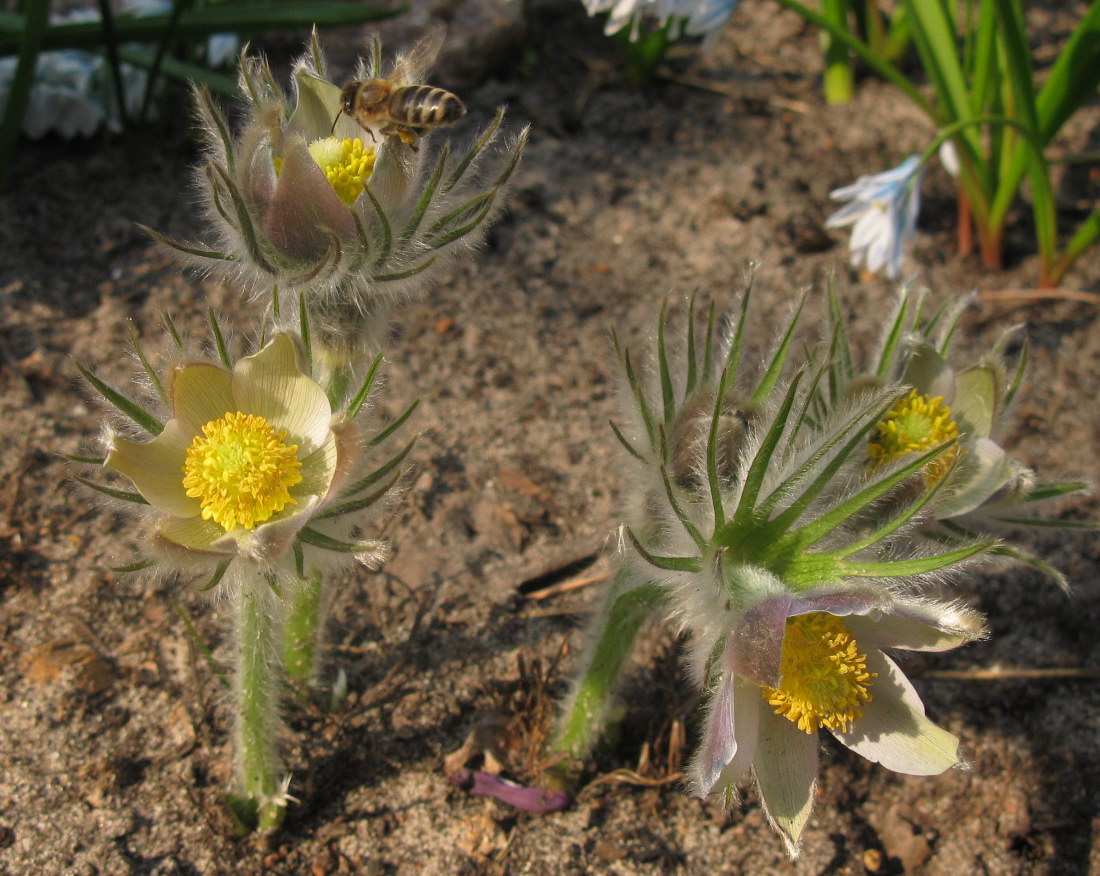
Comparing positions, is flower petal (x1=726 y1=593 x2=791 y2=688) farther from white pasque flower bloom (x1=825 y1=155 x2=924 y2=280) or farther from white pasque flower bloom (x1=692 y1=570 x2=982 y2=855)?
white pasque flower bloom (x1=825 y1=155 x2=924 y2=280)

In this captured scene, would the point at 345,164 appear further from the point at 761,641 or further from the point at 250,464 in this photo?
the point at 761,641

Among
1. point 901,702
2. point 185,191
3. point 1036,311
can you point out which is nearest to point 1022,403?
point 1036,311

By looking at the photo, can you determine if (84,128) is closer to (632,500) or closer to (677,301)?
(677,301)

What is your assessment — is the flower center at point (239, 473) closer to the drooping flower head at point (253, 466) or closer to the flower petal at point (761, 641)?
the drooping flower head at point (253, 466)

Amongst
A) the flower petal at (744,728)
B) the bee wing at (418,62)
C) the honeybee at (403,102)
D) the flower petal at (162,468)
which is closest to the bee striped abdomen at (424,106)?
the honeybee at (403,102)

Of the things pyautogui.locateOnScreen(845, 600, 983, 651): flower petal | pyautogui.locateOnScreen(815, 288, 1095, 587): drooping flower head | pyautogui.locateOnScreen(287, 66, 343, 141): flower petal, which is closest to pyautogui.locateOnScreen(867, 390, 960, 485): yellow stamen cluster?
pyautogui.locateOnScreen(815, 288, 1095, 587): drooping flower head

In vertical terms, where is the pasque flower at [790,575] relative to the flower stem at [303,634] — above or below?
above

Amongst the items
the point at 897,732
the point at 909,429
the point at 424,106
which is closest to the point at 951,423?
the point at 909,429
